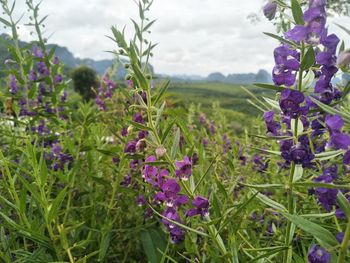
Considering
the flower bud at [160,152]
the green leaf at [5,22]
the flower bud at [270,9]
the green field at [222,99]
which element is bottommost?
the green field at [222,99]

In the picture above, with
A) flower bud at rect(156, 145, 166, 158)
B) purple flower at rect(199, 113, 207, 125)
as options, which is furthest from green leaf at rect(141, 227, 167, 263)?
purple flower at rect(199, 113, 207, 125)

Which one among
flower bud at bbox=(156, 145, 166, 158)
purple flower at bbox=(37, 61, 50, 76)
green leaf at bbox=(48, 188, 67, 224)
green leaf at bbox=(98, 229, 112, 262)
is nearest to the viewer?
flower bud at bbox=(156, 145, 166, 158)

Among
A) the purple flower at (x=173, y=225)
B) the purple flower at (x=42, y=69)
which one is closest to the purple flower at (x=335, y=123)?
the purple flower at (x=173, y=225)

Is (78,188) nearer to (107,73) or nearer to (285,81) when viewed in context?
(285,81)

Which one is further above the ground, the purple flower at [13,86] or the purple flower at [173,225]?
the purple flower at [13,86]

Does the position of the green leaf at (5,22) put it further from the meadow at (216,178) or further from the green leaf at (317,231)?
the green leaf at (317,231)

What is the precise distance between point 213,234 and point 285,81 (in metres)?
0.66

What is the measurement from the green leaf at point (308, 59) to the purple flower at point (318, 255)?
0.60 meters

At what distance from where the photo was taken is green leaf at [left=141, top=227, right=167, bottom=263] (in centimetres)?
223

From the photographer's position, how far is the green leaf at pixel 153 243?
7.31ft

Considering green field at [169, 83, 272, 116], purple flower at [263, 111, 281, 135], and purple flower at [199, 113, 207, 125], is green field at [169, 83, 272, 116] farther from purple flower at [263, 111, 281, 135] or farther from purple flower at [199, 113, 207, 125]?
purple flower at [199, 113, 207, 125]

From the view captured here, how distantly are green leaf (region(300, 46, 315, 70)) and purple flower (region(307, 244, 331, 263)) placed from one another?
604 millimetres

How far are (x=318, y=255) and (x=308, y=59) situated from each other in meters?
0.64

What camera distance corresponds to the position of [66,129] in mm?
3256
